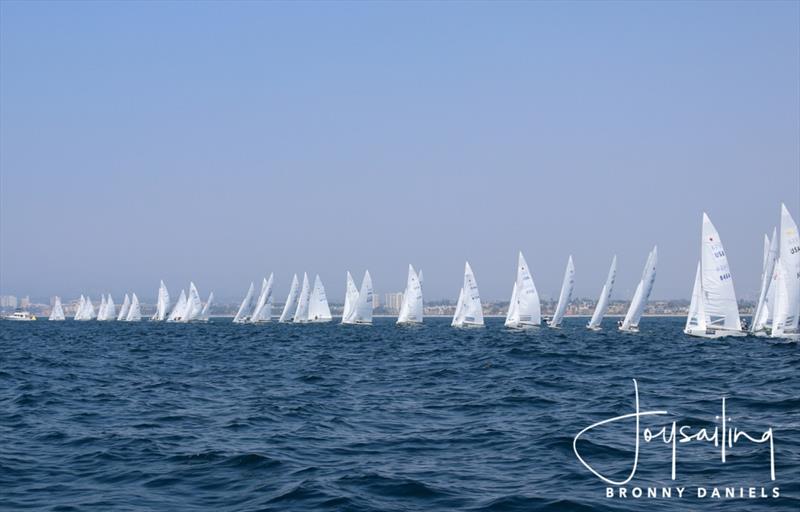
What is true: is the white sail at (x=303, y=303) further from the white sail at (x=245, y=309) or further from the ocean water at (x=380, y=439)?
the ocean water at (x=380, y=439)

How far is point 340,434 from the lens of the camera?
48.3ft

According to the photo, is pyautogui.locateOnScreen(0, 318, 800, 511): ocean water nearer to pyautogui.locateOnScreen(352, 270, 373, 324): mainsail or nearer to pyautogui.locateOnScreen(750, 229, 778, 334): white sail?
pyautogui.locateOnScreen(750, 229, 778, 334): white sail

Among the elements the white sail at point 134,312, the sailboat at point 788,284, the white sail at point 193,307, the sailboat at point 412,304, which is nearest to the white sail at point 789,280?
the sailboat at point 788,284

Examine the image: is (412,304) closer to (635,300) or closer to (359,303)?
(359,303)

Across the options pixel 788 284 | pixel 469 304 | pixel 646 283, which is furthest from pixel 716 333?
pixel 469 304

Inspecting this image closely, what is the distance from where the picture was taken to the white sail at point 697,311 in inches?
2081

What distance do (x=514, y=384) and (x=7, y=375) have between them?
55.3ft

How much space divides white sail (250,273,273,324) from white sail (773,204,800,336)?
8047 cm

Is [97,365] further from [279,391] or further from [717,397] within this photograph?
[717,397]

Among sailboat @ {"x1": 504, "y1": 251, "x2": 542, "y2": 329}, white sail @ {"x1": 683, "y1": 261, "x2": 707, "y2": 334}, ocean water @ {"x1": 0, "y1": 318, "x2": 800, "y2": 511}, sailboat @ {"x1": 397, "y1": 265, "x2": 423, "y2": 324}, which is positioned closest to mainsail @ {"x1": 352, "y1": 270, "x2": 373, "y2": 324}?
sailboat @ {"x1": 397, "y1": 265, "x2": 423, "y2": 324}

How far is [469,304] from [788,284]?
38.4m

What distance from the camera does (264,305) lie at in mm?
119750

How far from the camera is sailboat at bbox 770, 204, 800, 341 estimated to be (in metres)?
47.4

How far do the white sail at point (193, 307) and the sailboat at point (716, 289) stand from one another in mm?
92150
